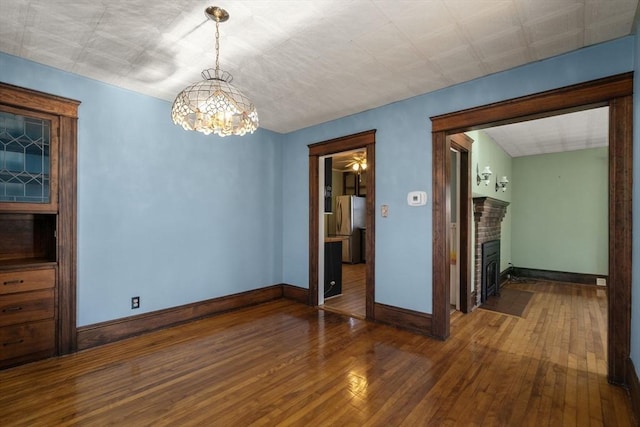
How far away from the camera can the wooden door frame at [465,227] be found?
4.12 metres

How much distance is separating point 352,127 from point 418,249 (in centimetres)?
184

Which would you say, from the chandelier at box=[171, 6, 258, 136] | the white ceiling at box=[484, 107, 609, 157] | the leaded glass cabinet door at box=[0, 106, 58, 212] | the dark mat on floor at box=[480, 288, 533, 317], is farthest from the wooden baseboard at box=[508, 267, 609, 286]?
the leaded glass cabinet door at box=[0, 106, 58, 212]

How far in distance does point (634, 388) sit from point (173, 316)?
4.14 meters

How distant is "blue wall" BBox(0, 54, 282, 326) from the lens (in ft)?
9.71

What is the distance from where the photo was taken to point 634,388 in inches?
78.2

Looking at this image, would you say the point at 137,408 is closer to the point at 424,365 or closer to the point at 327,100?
the point at 424,365

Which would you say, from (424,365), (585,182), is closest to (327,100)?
(424,365)

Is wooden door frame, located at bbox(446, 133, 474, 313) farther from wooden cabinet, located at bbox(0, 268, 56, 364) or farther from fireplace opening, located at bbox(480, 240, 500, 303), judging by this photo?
wooden cabinet, located at bbox(0, 268, 56, 364)

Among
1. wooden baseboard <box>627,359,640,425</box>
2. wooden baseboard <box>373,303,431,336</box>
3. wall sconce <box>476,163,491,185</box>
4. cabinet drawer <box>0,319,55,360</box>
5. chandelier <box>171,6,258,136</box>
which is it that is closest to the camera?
wooden baseboard <box>627,359,640,425</box>

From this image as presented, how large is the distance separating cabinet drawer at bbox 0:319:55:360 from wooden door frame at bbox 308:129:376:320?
2.91 metres

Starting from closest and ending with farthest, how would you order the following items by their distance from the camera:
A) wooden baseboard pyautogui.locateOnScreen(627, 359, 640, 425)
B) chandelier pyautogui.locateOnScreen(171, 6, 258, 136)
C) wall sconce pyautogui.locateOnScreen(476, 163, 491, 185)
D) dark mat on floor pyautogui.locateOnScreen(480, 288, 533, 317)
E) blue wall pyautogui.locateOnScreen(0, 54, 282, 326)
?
1. wooden baseboard pyautogui.locateOnScreen(627, 359, 640, 425)
2. chandelier pyautogui.locateOnScreen(171, 6, 258, 136)
3. blue wall pyautogui.locateOnScreen(0, 54, 282, 326)
4. dark mat on floor pyautogui.locateOnScreen(480, 288, 533, 317)
5. wall sconce pyautogui.locateOnScreen(476, 163, 491, 185)

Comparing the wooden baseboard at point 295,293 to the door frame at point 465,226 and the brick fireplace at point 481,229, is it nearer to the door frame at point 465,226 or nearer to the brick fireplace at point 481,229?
the door frame at point 465,226

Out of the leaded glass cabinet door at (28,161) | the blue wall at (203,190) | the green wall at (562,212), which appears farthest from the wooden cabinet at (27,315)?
the green wall at (562,212)

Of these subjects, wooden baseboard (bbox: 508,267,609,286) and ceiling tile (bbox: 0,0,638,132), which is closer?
ceiling tile (bbox: 0,0,638,132)
